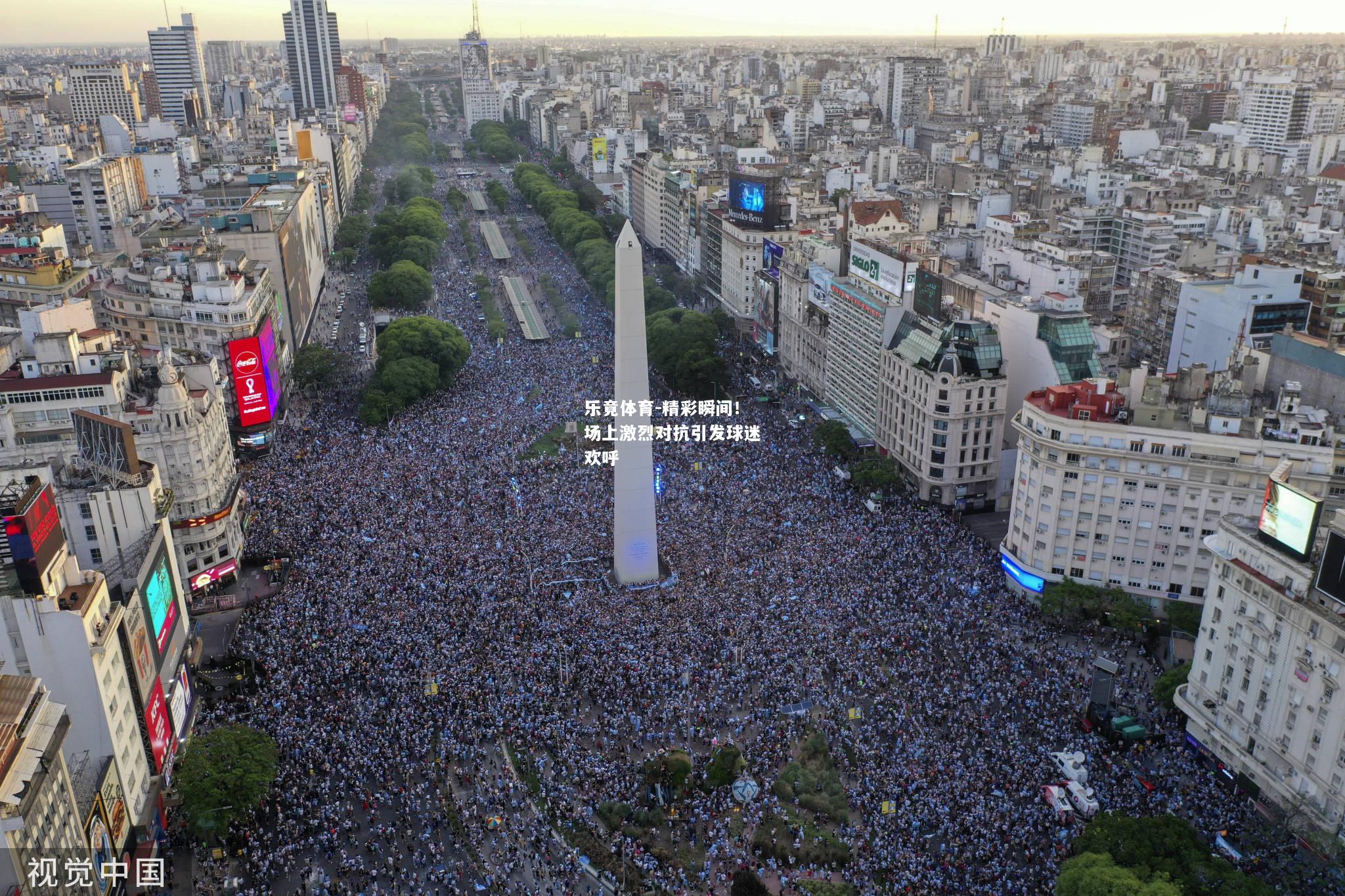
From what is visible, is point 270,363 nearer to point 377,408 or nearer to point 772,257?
point 377,408

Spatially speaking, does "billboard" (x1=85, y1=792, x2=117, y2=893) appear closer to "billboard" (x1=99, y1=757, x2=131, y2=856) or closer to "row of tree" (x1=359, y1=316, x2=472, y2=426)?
"billboard" (x1=99, y1=757, x2=131, y2=856)

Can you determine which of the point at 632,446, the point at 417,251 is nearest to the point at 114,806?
the point at 632,446

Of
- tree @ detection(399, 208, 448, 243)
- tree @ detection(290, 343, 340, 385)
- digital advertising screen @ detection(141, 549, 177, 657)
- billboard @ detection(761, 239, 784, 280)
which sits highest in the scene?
billboard @ detection(761, 239, 784, 280)

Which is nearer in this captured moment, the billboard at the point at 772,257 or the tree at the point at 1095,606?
the tree at the point at 1095,606

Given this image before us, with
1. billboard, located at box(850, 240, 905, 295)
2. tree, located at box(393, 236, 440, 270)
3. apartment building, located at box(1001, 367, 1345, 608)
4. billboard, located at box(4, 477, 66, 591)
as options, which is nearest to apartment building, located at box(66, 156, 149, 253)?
tree, located at box(393, 236, 440, 270)

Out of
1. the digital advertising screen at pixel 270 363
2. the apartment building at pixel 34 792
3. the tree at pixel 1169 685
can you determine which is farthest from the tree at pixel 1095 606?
the digital advertising screen at pixel 270 363

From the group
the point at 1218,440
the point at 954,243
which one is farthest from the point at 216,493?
the point at 954,243

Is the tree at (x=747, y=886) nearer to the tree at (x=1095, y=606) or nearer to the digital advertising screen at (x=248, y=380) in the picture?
the tree at (x=1095, y=606)
